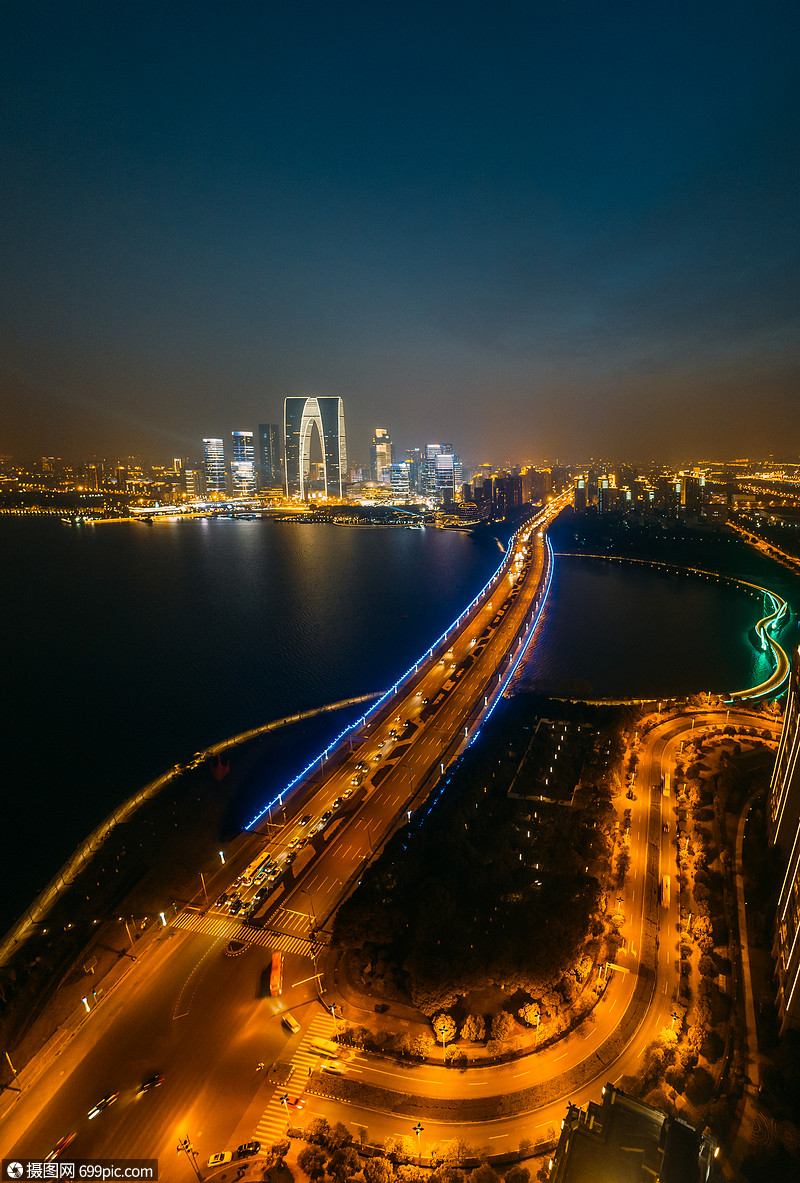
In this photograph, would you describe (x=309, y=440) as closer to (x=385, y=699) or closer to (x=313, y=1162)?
(x=385, y=699)

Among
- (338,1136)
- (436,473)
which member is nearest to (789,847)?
(338,1136)

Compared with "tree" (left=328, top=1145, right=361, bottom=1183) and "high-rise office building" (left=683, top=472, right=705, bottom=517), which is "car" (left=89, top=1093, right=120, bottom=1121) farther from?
"high-rise office building" (left=683, top=472, right=705, bottom=517)

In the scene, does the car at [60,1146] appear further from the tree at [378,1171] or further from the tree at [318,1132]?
the tree at [378,1171]


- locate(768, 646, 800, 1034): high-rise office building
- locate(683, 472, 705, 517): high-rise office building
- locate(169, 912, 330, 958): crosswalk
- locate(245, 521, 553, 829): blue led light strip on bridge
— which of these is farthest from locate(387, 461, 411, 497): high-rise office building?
locate(169, 912, 330, 958): crosswalk

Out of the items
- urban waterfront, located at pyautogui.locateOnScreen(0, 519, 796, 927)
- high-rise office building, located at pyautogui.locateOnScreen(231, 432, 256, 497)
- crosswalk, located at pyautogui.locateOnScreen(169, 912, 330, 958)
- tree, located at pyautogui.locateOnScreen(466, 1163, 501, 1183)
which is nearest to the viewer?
tree, located at pyautogui.locateOnScreen(466, 1163, 501, 1183)

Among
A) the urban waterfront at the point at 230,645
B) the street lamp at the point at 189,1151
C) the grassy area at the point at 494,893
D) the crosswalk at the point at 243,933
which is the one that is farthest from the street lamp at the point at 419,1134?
the urban waterfront at the point at 230,645

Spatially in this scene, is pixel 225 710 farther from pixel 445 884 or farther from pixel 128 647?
pixel 445 884

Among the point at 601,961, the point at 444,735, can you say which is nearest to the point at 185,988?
the point at 601,961
